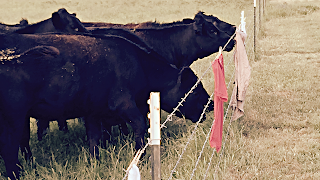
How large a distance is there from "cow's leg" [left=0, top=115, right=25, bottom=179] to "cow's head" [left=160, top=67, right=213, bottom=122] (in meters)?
1.98

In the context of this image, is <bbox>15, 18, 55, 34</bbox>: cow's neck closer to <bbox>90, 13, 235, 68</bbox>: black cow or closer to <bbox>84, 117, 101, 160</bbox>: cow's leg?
<bbox>90, 13, 235, 68</bbox>: black cow

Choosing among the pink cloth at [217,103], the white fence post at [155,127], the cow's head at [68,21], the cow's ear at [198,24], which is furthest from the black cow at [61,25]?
the white fence post at [155,127]

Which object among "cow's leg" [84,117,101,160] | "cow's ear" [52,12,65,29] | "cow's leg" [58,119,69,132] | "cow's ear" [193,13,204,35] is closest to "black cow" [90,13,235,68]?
"cow's ear" [193,13,204,35]

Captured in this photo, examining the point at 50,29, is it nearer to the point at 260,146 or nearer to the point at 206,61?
the point at 260,146

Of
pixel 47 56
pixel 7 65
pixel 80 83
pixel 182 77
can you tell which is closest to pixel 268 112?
pixel 182 77

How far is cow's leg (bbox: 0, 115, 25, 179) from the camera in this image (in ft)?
12.8

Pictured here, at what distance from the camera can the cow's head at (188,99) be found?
199 inches

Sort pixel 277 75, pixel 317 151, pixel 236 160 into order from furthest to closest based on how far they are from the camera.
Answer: pixel 277 75 → pixel 317 151 → pixel 236 160

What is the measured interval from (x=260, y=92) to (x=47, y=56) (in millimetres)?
4541

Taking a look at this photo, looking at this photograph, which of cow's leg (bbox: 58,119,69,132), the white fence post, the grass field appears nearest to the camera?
the white fence post

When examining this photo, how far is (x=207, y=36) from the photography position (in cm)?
572

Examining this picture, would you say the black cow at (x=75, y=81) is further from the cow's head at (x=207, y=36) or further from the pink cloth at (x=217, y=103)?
the pink cloth at (x=217, y=103)

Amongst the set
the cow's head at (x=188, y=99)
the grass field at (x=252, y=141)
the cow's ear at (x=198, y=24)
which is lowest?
the grass field at (x=252, y=141)

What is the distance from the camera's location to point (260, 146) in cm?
482
